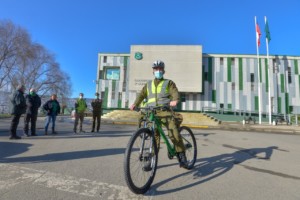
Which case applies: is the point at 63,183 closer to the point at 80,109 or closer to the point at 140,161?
the point at 140,161

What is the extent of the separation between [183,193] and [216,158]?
2.69 metres

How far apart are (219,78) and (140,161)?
35.3 m

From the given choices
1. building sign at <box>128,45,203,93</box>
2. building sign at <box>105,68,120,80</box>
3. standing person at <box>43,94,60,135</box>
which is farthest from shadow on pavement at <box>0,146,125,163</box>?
building sign at <box>105,68,120,80</box>

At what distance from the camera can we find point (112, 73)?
3844 cm

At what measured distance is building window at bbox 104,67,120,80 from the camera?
3825cm

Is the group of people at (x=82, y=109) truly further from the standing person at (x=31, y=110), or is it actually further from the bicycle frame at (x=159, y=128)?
the bicycle frame at (x=159, y=128)

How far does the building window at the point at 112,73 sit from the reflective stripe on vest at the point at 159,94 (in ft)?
115

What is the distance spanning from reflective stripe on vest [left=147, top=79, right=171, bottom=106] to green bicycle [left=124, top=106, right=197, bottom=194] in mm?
207

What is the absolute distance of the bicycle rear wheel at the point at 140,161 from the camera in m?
2.74

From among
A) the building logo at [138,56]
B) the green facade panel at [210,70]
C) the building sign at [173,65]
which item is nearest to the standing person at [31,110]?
the building sign at [173,65]

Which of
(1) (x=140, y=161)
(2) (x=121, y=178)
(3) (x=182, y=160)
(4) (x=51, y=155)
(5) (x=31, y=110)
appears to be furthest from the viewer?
(5) (x=31, y=110)

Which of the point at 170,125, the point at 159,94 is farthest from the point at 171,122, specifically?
the point at 159,94

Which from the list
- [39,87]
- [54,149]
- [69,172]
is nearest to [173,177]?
[69,172]

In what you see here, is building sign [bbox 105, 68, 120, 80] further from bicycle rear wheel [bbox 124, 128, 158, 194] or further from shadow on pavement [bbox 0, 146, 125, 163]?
bicycle rear wheel [bbox 124, 128, 158, 194]
